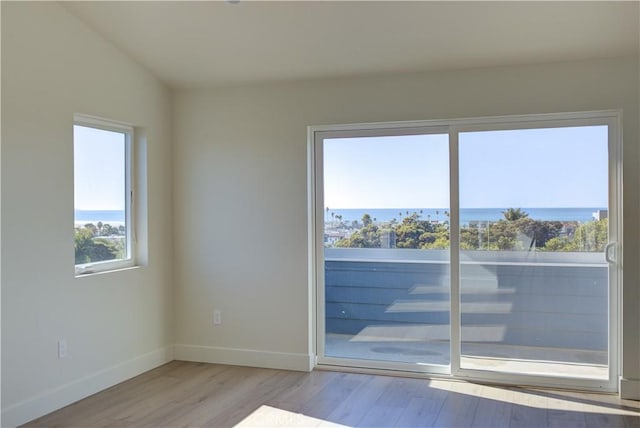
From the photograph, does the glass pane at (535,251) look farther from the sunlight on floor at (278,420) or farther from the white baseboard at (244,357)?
the sunlight on floor at (278,420)

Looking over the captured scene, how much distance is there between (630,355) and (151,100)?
13.2ft

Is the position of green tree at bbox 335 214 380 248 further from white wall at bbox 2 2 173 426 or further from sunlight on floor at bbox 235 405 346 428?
white wall at bbox 2 2 173 426

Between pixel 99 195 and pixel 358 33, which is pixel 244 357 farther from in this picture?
pixel 358 33

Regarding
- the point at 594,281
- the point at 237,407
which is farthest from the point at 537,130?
the point at 237,407

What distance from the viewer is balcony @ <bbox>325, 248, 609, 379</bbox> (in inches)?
154

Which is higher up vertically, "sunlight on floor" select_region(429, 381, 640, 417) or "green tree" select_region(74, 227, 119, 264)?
"green tree" select_region(74, 227, 119, 264)

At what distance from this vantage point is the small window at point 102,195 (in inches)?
151

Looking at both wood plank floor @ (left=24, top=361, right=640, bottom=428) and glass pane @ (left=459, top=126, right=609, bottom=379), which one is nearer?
wood plank floor @ (left=24, top=361, right=640, bottom=428)

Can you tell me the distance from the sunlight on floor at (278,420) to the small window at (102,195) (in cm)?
160

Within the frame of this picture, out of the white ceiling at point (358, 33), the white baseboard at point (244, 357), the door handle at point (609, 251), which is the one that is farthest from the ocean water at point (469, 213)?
the white baseboard at point (244, 357)

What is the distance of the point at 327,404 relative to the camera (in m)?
3.60

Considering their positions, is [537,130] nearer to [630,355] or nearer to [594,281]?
[594,281]

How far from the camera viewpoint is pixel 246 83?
447 centimetres

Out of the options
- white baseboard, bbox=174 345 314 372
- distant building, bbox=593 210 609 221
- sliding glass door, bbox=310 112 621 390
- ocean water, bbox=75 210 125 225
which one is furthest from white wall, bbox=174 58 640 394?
distant building, bbox=593 210 609 221
